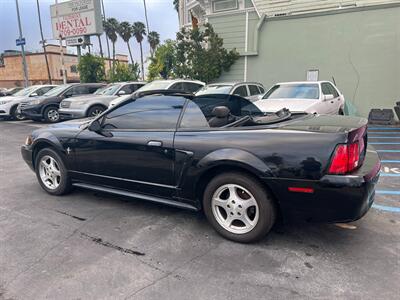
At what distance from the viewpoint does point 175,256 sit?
313cm

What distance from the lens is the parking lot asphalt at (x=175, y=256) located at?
2617 millimetres

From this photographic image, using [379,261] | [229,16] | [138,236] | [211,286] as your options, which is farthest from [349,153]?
[229,16]

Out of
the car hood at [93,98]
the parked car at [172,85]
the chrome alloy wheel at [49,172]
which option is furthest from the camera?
the car hood at [93,98]

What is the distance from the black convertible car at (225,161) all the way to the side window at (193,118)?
1 cm

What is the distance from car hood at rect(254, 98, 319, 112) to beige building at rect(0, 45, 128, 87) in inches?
1582

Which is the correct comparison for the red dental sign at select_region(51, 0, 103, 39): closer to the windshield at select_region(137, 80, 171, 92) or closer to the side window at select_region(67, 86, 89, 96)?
the side window at select_region(67, 86, 89, 96)

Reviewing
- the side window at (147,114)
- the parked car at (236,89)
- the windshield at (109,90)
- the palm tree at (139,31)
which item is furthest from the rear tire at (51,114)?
the palm tree at (139,31)

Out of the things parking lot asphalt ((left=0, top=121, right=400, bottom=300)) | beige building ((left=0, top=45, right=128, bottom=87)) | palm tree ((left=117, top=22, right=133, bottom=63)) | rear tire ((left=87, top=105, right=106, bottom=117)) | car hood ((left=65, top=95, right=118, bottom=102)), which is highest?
palm tree ((left=117, top=22, right=133, bottom=63))

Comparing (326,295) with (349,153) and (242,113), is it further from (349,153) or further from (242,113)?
(242,113)

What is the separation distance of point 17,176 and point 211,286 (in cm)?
475

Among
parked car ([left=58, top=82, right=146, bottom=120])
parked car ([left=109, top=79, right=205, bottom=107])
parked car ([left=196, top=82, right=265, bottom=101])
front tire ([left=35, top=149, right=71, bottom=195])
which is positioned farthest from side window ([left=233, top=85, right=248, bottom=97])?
front tire ([left=35, top=149, right=71, bottom=195])

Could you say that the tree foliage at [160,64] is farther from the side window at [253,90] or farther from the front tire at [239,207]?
the front tire at [239,207]

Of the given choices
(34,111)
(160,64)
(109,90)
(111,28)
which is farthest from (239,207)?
(111,28)

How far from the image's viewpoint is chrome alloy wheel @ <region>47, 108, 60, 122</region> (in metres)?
13.4
